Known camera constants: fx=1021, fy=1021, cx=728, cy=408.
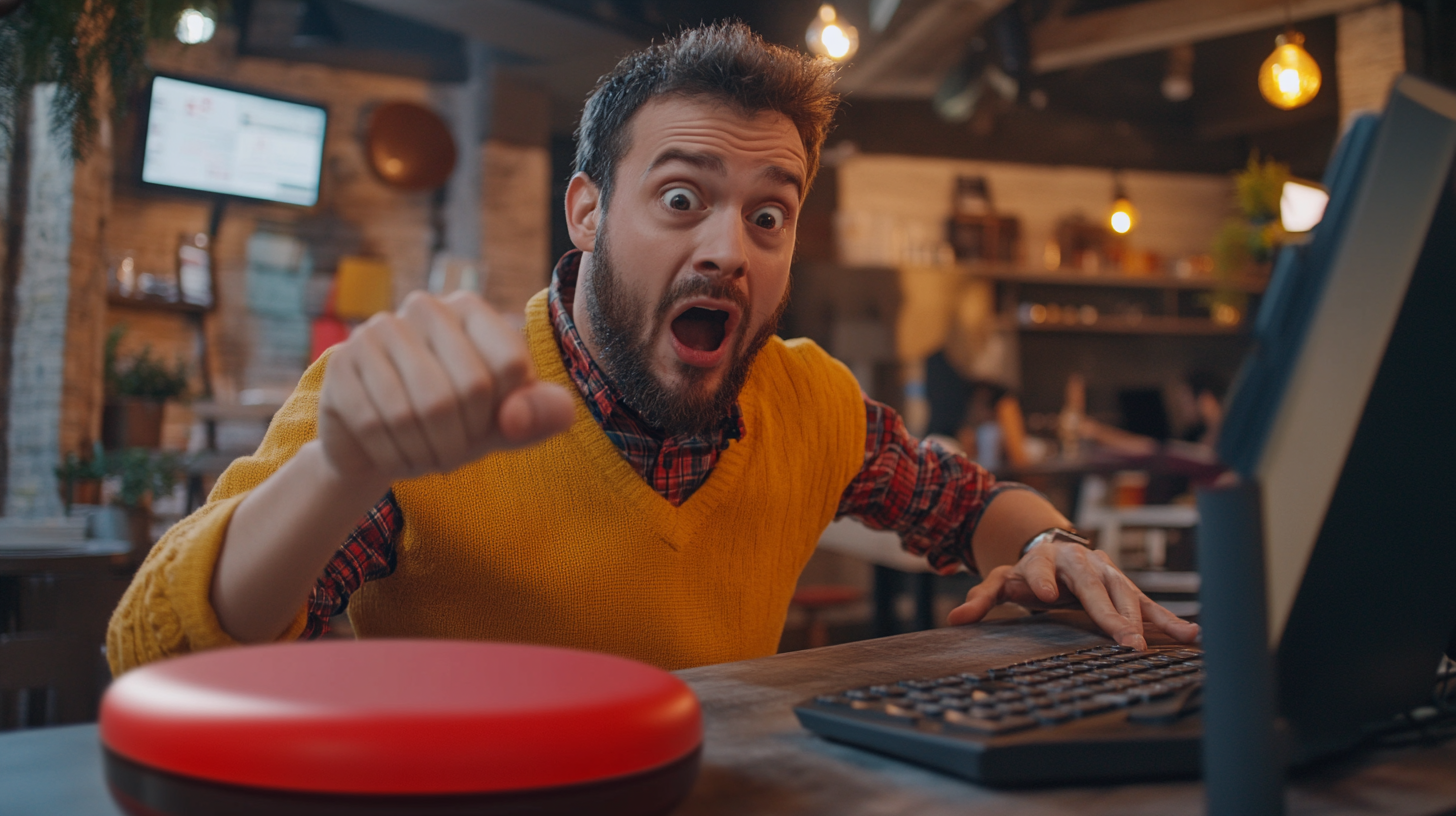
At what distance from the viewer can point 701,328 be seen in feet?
4.09

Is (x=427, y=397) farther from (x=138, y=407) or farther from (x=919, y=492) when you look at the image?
(x=138, y=407)

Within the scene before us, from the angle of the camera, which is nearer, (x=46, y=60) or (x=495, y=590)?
(x=495, y=590)

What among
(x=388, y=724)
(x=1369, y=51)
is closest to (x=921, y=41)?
(x=1369, y=51)

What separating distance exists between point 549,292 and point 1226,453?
103 centimetres

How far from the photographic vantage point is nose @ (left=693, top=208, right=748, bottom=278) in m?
1.12

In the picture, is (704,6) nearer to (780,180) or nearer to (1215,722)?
(780,180)

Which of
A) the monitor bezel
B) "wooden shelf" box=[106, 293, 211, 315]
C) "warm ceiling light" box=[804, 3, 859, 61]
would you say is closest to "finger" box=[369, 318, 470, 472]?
"warm ceiling light" box=[804, 3, 859, 61]

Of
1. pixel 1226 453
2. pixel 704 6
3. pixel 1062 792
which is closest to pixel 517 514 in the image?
pixel 1062 792

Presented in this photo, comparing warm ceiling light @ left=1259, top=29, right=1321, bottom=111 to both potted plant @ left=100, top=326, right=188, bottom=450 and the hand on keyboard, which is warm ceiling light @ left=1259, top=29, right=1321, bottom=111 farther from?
potted plant @ left=100, top=326, right=188, bottom=450

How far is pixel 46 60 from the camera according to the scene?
1.91 m

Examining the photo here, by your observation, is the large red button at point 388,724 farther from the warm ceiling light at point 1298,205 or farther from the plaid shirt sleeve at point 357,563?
the warm ceiling light at point 1298,205

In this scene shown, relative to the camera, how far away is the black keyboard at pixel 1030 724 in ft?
1.71

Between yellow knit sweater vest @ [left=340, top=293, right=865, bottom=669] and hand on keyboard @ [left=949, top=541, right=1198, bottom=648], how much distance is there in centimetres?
29

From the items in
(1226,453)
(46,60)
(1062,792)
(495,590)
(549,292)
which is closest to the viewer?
(1226,453)
